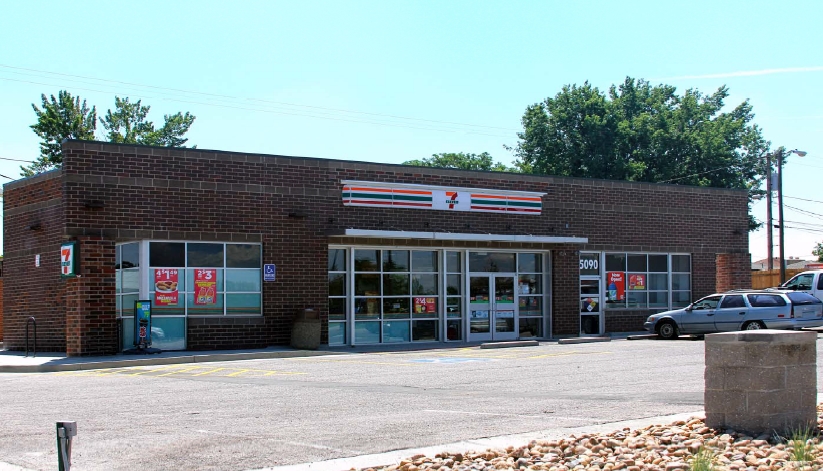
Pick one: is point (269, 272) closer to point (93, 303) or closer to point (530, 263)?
point (93, 303)

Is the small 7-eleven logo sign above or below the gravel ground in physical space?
above

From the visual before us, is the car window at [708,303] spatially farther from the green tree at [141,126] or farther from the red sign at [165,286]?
the green tree at [141,126]

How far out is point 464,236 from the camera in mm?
25688

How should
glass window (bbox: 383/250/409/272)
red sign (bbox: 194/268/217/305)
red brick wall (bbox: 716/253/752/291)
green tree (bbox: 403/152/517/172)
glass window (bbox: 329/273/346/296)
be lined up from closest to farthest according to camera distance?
red sign (bbox: 194/268/217/305) → glass window (bbox: 329/273/346/296) → glass window (bbox: 383/250/409/272) → red brick wall (bbox: 716/253/752/291) → green tree (bbox: 403/152/517/172)

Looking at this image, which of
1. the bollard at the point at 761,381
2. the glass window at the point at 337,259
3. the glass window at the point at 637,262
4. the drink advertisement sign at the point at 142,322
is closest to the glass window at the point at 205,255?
the drink advertisement sign at the point at 142,322

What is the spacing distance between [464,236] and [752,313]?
26.6 ft

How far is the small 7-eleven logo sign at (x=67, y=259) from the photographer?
70.0 ft

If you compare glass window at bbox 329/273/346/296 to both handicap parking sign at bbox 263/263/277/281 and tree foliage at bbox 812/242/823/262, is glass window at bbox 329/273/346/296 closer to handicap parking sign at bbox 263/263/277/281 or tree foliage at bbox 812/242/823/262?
handicap parking sign at bbox 263/263/277/281

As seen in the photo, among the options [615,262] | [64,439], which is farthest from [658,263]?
[64,439]

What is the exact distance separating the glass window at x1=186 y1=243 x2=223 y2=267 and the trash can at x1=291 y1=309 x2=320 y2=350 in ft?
7.91

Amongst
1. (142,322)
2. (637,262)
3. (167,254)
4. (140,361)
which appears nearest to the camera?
(140,361)

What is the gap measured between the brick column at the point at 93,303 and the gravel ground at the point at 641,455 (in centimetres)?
1558

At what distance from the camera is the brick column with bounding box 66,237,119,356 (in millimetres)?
21547

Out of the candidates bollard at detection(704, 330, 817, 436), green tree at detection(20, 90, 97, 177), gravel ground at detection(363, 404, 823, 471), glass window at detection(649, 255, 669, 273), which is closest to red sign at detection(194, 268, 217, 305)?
glass window at detection(649, 255, 669, 273)
